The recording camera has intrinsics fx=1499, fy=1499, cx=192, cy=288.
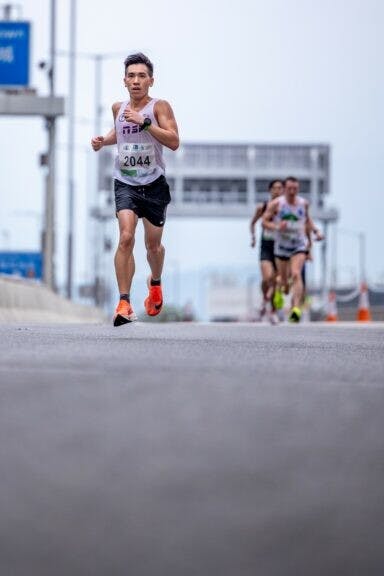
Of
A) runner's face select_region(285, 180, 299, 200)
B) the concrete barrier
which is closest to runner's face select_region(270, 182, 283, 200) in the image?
runner's face select_region(285, 180, 299, 200)

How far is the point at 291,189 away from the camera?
1998 cm

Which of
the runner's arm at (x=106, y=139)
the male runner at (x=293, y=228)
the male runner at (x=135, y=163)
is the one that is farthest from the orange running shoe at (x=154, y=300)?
the male runner at (x=293, y=228)

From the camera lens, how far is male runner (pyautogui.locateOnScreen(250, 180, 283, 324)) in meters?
21.6

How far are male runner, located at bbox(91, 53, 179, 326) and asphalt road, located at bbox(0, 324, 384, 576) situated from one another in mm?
7859

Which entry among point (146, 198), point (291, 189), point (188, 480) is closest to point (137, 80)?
point (146, 198)

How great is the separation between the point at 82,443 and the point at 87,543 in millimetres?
620

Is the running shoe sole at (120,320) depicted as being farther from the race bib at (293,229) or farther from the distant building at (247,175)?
the distant building at (247,175)

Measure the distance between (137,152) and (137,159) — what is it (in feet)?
0.21

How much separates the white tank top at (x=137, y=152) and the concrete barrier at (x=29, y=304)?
31.3 feet

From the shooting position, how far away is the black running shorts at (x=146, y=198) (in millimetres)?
11734

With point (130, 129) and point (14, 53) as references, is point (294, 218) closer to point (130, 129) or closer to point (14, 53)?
point (130, 129)

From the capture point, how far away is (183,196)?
81.8 metres

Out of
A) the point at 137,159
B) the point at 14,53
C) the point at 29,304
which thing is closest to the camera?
the point at 137,159

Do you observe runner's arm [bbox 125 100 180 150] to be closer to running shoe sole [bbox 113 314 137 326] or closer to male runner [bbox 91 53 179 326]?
male runner [bbox 91 53 179 326]
